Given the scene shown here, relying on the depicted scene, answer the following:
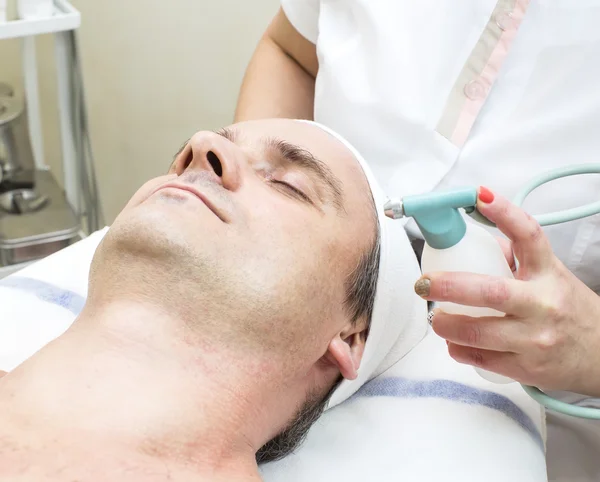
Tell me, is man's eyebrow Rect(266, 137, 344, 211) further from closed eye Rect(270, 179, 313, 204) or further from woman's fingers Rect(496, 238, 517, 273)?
woman's fingers Rect(496, 238, 517, 273)

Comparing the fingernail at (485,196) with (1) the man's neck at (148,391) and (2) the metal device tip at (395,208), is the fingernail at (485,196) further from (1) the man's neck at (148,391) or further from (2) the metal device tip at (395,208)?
(1) the man's neck at (148,391)

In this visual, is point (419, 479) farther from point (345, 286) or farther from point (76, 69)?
point (76, 69)

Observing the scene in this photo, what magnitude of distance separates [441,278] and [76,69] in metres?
1.36

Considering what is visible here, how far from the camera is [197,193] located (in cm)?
94

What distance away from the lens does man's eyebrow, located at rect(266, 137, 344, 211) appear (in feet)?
3.34

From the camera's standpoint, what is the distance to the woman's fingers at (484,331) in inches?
32.3

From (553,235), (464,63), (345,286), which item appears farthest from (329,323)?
(464,63)

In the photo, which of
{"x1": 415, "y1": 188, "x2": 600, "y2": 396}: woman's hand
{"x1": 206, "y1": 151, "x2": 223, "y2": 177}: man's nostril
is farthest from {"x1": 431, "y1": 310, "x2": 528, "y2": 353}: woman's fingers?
{"x1": 206, "y1": 151, "x2": 223, "y2": 177}: man's nostril

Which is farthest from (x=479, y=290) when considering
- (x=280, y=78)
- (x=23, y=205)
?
(x=23, y=205)

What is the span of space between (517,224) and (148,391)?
478 millimetres

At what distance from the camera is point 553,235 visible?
114cm

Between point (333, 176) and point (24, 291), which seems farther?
point (24, 291)

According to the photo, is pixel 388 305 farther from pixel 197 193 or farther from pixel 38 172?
pixel 38 172

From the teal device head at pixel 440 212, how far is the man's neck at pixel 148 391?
0.28 metres
